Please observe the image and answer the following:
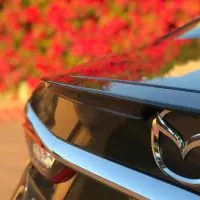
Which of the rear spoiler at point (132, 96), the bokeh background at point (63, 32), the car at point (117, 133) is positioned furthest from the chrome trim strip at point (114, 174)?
the bokeh background at point (63, 32)

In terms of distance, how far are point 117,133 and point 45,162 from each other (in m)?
0.49

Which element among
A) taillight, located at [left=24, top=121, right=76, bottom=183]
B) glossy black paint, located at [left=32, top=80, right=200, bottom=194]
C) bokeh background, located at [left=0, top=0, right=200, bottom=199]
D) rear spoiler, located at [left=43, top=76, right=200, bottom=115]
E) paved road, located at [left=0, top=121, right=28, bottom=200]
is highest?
rear spoiler, located at [left=43, top=76, right=200, bottom=115]

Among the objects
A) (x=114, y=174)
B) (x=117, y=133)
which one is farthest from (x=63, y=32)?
(x=114, y=174)

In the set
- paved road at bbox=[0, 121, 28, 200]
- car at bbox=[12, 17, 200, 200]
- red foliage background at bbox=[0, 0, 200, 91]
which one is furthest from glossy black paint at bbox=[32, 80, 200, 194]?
red foliage background at bbox=[0, 0, 200, 91]

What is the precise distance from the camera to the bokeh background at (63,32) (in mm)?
6223

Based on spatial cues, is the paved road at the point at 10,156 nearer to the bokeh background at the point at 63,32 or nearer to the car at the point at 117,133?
the bokeh background at the point at 63,32

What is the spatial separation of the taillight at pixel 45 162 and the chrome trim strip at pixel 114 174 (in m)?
0.05

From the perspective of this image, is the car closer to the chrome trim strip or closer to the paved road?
the chrome trim strip

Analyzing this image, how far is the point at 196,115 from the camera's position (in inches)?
65.0

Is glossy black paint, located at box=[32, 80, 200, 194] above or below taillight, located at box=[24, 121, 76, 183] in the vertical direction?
above

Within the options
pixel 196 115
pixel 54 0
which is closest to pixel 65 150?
pixel 196 115

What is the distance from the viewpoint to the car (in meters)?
1.71

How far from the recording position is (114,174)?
73.0 inches

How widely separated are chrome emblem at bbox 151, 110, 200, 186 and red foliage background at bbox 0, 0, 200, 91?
4.44 metres
